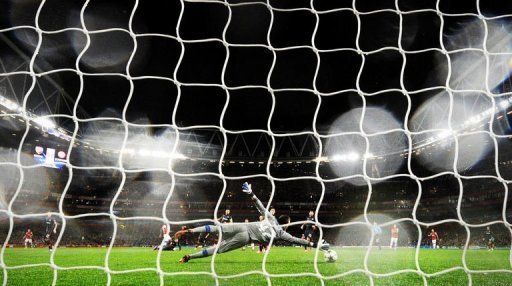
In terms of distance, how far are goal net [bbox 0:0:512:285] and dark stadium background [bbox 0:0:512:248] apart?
7cm

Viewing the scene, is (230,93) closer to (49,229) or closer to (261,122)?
(261,122)

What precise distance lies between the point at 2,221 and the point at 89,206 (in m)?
5.98

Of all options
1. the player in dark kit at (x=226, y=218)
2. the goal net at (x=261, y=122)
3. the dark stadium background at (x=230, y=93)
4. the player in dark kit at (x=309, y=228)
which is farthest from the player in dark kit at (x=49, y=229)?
the player in dark kit at (x=309, y=228)

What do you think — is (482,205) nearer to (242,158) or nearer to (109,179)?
(242,158)

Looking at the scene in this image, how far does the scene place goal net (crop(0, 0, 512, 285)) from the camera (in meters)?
2.72

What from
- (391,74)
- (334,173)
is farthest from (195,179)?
(391,74)

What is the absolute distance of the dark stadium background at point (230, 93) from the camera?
27.0ft

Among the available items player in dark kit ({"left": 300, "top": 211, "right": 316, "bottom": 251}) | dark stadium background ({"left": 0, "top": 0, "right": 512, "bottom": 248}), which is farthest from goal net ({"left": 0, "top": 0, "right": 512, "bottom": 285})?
player in dark kit ({"left": 300, "top": 211, "right": 316, "bottom": 251})

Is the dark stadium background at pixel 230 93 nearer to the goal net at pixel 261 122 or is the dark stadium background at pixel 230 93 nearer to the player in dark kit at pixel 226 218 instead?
the goal net at pixel 261 122

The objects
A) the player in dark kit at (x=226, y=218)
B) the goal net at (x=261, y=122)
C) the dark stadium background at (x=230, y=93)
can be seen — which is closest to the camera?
the goal net at (x=261, y=122)

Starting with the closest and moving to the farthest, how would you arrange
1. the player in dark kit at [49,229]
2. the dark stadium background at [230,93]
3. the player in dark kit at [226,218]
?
1. the player in dark kit at [226,218]
2. the dark stadium background at [230,93]
3. the player in dark kit at [49,229]

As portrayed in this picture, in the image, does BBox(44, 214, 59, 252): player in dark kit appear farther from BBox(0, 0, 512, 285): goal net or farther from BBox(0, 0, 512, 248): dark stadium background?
BBox(0, 0, 512, 248): dark stadium background

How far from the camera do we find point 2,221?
16.5 m

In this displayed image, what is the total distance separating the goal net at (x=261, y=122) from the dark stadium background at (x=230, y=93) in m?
0.07
